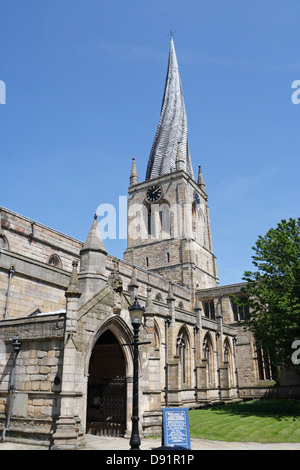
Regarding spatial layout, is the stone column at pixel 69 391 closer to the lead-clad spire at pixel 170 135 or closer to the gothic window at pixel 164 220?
the gothic window at pixel 164 220

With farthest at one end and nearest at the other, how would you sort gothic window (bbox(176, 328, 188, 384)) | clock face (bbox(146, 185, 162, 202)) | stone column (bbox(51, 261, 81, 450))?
clock face (bbox(146, 185, 162, 202))
gothic window (bbox(176, 328, 188, 384))
stone column (bbox(51, 261, 81, 450))

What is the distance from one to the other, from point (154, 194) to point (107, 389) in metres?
40.9

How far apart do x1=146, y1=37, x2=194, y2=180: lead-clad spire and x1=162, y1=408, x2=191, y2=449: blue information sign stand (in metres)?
47.9

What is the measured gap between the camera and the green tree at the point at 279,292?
2056 cm

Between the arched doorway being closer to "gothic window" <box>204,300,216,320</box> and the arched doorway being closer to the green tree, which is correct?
the green tree

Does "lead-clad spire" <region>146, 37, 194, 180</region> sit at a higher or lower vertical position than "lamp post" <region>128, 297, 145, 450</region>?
higher

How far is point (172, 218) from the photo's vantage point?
50469mm

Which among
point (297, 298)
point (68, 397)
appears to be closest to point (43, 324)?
point (68, 397)

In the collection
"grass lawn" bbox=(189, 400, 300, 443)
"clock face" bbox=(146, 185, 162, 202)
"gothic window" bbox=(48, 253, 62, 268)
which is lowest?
"grass lawn" bbox=(189, 400, 300, 443)

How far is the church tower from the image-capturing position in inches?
1895

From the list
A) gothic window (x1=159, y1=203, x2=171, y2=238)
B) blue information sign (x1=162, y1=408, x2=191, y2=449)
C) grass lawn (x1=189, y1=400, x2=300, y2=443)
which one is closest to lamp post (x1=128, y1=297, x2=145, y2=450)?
blue information sign (x1=162, y1=408, x2=191, y2=449)

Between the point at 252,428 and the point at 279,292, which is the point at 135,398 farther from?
the point at 279,292

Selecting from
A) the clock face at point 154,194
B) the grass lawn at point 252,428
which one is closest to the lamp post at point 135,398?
the grass lawn at point 252,428
